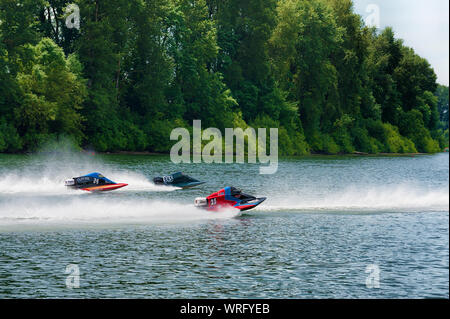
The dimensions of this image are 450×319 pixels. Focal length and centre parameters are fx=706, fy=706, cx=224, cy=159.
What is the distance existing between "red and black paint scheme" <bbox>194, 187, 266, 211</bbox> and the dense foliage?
49023 millimetres

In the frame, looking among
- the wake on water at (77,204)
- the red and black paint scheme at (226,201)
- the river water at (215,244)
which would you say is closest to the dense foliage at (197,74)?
the wake on water at (77,204)

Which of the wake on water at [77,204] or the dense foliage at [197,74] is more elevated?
the dense foliage at [197,74]

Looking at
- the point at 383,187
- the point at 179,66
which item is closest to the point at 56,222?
the point at 383,187

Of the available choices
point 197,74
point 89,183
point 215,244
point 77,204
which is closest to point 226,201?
point 215,244

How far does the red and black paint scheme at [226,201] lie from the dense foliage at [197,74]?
4902 centimetres

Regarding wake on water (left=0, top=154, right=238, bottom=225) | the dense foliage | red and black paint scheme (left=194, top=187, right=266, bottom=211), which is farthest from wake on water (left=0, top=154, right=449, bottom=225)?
the dense foliage

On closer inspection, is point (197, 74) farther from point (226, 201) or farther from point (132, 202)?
point (226, 201)

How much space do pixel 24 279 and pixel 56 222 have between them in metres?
11.0

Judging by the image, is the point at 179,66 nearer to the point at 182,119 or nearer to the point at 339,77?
the point at 182,119

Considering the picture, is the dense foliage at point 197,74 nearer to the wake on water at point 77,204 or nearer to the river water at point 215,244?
the wake on water at point 77,204

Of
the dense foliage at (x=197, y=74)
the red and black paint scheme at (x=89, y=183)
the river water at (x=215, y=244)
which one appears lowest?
the river water at (x=215, y=244)

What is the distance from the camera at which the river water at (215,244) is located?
22625 mm

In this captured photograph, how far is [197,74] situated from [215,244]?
260 feet

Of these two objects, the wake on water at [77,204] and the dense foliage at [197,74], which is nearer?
the wake on water at [77,204]
